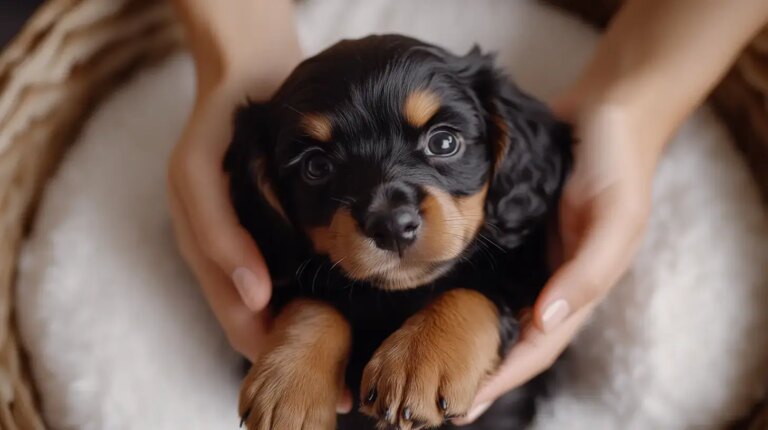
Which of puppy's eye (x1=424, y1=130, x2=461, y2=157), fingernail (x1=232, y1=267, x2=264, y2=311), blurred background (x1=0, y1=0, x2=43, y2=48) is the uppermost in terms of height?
puppy's eye (x1=424, y1=130, x2=461, y2=157)

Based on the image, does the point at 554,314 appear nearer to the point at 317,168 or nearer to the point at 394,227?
the point at 394,227

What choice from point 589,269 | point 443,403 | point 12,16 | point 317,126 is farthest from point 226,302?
point 12,16

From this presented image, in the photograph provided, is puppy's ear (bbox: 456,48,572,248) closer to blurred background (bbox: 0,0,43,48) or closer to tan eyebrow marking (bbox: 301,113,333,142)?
tan eyebrow marking (bbox: 301,113,333,142)

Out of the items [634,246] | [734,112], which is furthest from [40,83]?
[734,112]

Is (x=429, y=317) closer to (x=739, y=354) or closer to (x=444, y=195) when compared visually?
(x=444, y=195)

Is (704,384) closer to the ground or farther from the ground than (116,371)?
farther from the ground

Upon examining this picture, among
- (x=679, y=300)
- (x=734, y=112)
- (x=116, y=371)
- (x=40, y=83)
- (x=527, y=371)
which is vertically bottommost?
(x=116, y=371)

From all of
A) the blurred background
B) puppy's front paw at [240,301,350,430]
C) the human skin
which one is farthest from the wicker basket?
puppy's front paw at [240,301,350,430]
